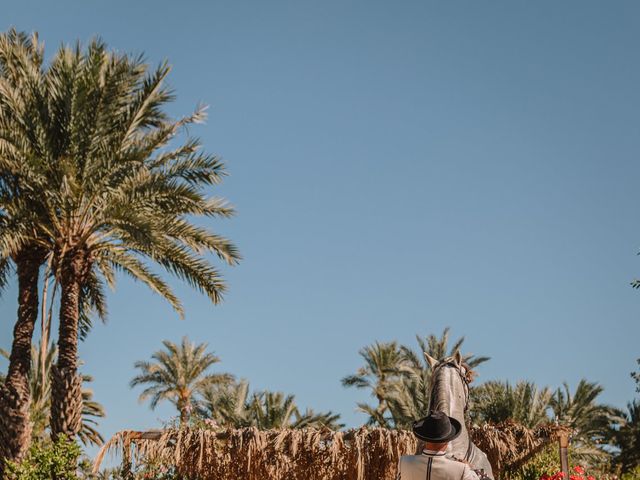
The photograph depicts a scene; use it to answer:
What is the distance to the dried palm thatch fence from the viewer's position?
11.5m

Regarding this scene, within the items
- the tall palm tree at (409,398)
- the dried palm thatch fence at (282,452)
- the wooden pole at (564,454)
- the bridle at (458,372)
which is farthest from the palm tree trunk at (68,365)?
the tall palm tree at (409,398)

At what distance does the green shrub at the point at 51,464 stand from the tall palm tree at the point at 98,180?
2537mm

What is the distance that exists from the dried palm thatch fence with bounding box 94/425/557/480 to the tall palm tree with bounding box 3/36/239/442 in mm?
4126

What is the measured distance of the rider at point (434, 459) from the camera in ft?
18.3

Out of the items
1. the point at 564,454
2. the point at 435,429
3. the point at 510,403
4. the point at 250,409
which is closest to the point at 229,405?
the point at 250,409

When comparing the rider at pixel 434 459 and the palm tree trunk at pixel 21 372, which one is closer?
the rider at pixel 434 459

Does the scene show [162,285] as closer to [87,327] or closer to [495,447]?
[87,327]

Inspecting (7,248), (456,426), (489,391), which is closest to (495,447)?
(456,426)

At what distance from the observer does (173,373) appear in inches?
1395

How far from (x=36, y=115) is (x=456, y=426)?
39.7ft

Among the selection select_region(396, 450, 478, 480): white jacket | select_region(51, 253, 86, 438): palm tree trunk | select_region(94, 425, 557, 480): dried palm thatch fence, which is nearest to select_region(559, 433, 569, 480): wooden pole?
select_region(94, 425, 557, 480): dried palm thatch fence

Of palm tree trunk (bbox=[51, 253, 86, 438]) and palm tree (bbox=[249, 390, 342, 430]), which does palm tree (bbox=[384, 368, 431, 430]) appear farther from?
palm tree trunk (bbox=[51, 253, 86, 438])

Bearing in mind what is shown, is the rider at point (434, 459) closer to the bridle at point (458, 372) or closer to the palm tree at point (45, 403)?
the bridle at point (458, 372)

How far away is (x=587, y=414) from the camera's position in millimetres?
33938
